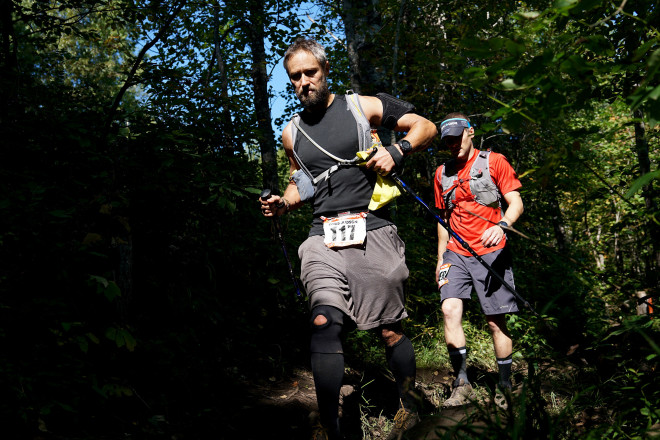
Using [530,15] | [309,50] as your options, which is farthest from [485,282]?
[530,15]

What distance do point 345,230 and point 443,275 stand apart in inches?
49.4

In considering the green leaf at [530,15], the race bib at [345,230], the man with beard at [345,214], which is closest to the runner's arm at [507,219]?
the man with beard at [345,214]

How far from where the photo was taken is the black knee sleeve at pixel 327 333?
2.80 meters

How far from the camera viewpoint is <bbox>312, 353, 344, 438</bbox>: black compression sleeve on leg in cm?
270

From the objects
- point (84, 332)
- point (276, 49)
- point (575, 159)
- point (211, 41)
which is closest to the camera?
point (575, 159)

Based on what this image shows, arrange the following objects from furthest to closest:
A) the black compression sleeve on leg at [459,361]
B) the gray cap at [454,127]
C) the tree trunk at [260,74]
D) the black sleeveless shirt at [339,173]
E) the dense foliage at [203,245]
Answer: the tree trunk at [260,74] → the gray cap at [454,127] → the black compression sleeve on leg at [459,361] → the black sleeveless shirt at [339,173] → the dense foliage at [203,245]

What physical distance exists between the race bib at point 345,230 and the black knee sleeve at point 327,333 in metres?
0.45

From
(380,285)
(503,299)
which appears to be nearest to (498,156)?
(503,299)

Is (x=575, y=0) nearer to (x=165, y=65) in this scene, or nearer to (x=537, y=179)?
(x=537, y=179)

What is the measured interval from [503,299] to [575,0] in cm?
290

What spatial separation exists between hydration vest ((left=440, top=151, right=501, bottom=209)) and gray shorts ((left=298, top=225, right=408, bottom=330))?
116cm

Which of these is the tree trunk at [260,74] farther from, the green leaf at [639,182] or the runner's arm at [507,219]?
the green leaf at [639,182]

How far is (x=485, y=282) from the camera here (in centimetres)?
380

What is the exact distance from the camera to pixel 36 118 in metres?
3.81
